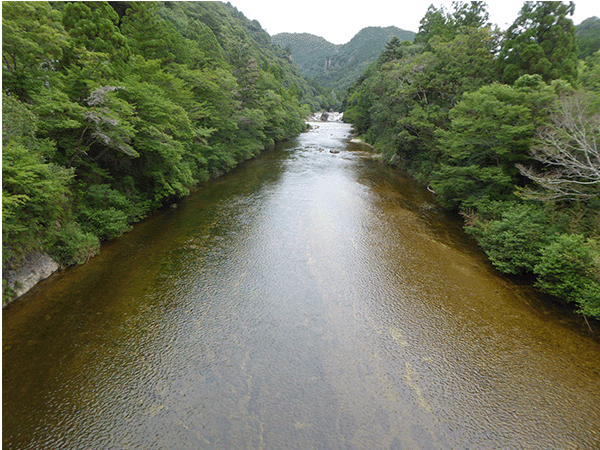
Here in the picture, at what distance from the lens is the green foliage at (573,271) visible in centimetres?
Answer: 823

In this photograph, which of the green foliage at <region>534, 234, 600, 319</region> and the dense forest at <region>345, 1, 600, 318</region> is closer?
the green foliage at <region>534, 234, 600, 319</region>

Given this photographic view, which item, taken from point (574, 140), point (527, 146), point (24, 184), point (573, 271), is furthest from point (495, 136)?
point (24, 184)

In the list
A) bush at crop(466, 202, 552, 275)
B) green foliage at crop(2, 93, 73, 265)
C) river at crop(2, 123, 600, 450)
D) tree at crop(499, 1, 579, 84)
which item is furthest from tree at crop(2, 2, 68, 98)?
tree at crop(499, 1, 579, 84)

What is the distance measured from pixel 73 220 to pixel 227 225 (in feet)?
21.6

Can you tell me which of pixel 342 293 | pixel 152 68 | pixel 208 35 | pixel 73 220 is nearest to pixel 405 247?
pixel 342 293

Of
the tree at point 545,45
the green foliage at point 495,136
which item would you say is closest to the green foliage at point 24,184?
the green foliage at point 495,136

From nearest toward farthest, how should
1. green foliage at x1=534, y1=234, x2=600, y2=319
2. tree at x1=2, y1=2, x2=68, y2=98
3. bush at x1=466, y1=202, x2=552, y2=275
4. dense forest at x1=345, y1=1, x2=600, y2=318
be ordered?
green foliage at x1=534, y1=234, x2=600, y2=319 < tree at x1=2, y1=2, x2=68, y2=98 < dense forest at x1=345, y1=1, x2=600, y2=318 < bush at x1=466, y1=202, x2=552, y2=275

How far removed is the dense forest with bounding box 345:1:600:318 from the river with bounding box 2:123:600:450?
1603 millimetres

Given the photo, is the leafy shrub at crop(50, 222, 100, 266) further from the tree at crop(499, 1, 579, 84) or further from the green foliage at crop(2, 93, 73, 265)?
the tree at crop(499, 1, 579, 84)

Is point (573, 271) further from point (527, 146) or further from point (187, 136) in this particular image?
point (187, 136)

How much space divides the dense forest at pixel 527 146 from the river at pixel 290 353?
5.26 feet

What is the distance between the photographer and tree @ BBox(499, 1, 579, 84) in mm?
14406

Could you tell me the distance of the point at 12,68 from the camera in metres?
9.63

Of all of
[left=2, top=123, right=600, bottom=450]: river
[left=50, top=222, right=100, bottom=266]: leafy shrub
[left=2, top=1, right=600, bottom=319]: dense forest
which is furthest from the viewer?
[left=50, top=222, right=100, bottom=266]: leafy shrub
